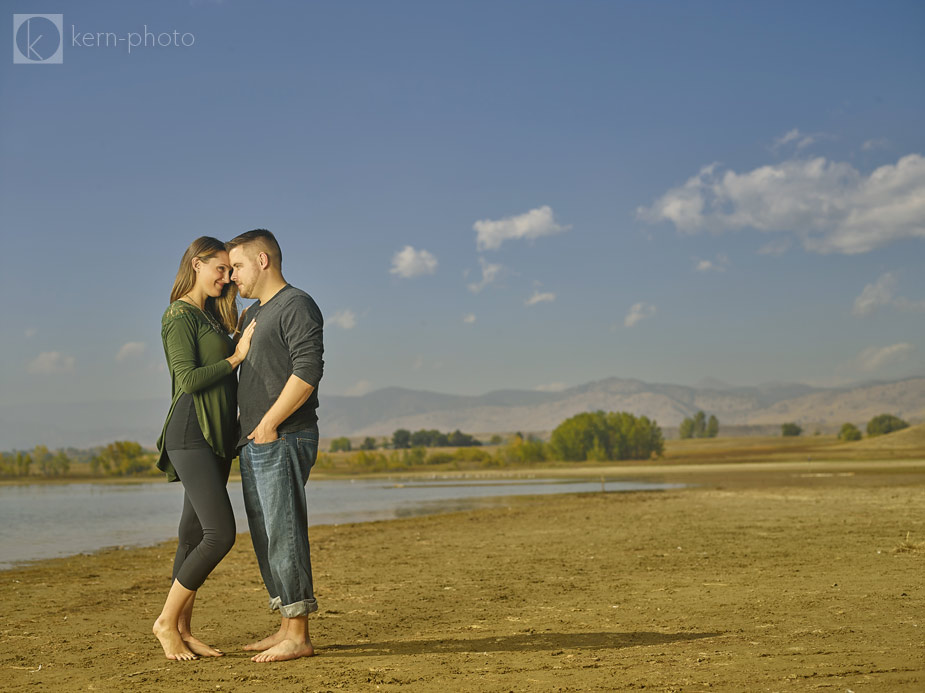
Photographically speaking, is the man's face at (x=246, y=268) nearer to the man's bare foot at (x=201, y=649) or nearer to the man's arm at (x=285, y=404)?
the man's arm at (x=285, y=404)

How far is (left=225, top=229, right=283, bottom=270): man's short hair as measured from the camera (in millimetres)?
5027

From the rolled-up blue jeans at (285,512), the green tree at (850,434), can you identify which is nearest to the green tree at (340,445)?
the green tree at (850,434)

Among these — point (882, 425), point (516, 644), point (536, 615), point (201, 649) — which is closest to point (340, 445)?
point (882, 425)

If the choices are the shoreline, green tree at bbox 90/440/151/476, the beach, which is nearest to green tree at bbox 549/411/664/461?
the shoreline

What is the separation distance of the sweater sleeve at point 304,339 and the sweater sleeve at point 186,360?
1.36ft

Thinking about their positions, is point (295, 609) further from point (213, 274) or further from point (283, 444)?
point (213, 274)

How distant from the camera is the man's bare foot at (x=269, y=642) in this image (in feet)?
15.8

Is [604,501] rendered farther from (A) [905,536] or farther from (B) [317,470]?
(B) [317,470]

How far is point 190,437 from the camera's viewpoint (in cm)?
482

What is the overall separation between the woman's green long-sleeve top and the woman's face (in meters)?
0.16

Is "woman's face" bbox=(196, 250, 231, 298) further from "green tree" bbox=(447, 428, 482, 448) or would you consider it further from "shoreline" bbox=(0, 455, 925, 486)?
"green tree" bbox=(447, 428, 482, 448)

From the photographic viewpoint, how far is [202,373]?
15.5 ft

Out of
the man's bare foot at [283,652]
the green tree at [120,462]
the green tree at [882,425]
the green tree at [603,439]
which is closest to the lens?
the man's bare foot at [283,652]

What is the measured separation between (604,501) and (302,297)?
61.8 ft
